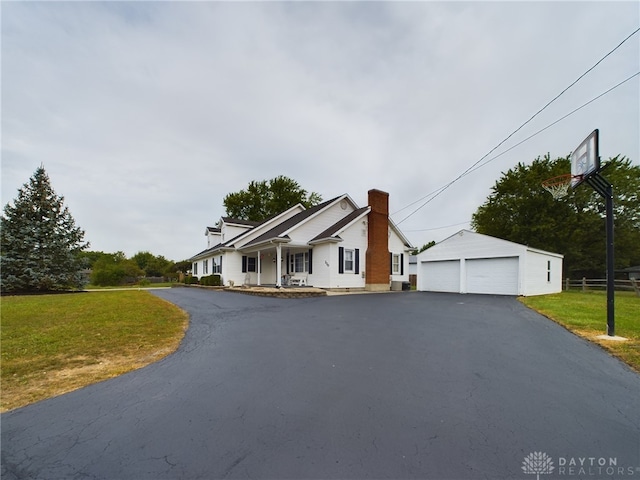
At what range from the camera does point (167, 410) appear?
3.14 metres

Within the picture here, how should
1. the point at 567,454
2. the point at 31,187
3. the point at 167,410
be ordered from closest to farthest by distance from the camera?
the point at 567,454 < the point at 167,410 < the point at 31,187

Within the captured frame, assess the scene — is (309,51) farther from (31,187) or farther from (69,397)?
(31,187)

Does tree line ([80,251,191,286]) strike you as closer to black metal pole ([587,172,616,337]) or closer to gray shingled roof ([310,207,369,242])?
gray shingled roof ([310,207,369,242])

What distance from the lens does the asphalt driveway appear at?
2273 millimetres

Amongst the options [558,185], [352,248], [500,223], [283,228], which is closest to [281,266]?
[283,228]

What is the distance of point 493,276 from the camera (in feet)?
58.7

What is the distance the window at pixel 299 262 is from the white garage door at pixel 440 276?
8738 millimetres

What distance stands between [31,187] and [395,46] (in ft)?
78.2

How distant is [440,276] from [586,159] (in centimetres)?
1417

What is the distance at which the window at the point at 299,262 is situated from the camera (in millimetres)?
20834

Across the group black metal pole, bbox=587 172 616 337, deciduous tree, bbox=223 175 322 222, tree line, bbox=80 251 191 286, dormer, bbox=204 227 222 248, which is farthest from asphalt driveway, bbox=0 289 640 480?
deciduous tree, bbox=223 175 322 222

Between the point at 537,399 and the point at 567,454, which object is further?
the point at 537,399

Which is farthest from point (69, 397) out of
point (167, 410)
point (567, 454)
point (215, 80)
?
point (215, 80)

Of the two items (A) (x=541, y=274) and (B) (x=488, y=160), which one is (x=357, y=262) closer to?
(B) (x=488, y=160)
